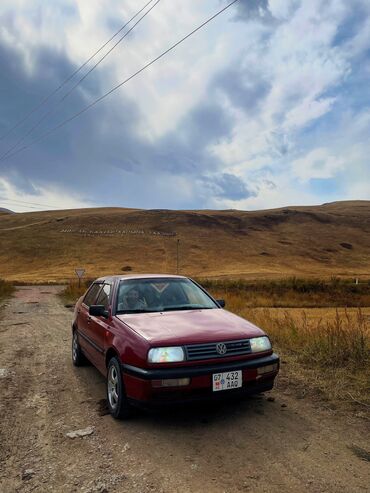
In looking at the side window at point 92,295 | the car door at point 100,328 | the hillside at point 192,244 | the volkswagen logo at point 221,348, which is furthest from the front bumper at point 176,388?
the hillside at point 192,244

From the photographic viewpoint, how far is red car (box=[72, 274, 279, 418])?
420 cm

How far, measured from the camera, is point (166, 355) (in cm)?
425

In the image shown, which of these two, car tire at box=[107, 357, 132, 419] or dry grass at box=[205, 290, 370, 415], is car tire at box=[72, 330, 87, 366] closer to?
car tire at box=[107, 357, 132, 419]

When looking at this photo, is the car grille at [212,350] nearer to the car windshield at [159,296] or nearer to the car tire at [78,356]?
the car windshield at [159,296]

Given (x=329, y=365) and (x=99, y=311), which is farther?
(x=329, y=365)

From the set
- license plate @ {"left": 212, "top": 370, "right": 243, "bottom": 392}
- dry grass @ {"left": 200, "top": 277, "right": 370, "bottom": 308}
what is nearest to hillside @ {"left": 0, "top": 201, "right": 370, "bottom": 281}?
dry grass @ {"left": 200, "top": 277, "right": 370, "bottom": 308}

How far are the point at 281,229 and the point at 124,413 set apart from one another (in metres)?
86.6

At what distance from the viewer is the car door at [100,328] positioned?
5435mm

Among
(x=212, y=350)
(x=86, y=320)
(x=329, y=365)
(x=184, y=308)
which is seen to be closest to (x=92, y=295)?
(x=86, y=320)

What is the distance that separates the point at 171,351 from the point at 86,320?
273cm

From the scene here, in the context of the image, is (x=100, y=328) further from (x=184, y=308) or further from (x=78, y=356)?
(x=78, y=356)

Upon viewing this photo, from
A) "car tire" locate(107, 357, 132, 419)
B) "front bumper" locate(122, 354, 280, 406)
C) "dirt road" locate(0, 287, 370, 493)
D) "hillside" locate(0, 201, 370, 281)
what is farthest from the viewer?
"hillside" locate(0, 201, 370, 281)

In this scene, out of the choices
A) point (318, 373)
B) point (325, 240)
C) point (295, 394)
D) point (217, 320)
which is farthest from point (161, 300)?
point (325, 240)

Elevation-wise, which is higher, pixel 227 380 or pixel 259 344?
pixel 259 344
